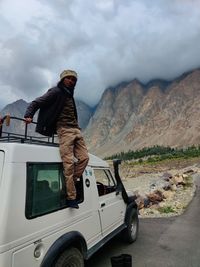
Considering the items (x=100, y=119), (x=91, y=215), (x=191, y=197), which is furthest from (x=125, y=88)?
(x=91, y=215)

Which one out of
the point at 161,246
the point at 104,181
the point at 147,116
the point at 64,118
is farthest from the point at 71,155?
the point at 147,116

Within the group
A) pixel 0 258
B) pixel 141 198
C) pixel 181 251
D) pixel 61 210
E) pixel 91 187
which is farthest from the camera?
pixel 141 198

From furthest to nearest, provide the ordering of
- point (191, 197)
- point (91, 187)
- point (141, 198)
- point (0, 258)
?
point (191, 197) → point (141, 198) → point (91, 187) → point (0, 258)

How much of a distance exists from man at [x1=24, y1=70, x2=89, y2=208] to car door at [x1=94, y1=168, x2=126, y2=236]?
86 centimetres

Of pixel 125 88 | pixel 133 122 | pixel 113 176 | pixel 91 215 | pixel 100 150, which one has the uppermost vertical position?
pixel 125 88

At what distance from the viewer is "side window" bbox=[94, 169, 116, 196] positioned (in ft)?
20.5

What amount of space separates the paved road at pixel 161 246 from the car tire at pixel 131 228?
0.15 metres

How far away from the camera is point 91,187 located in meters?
5.70

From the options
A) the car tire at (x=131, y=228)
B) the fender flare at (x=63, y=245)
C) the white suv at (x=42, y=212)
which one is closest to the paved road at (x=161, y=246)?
the car tire at (x=131, y=228)

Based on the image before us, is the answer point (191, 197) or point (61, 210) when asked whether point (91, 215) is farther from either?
point (191, 197)

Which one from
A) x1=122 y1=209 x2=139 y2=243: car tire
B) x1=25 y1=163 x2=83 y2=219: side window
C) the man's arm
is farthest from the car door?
the man's arm

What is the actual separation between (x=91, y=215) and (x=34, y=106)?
1934 millimetres

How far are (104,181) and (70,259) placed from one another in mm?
2291

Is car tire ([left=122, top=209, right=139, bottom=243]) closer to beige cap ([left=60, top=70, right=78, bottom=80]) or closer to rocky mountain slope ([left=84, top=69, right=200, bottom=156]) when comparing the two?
beige cap ([left=60, top=70, right=78, bottom=80])
